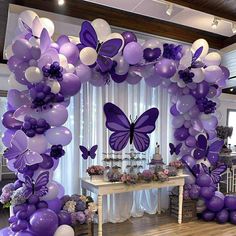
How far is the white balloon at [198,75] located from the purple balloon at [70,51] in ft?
5.36

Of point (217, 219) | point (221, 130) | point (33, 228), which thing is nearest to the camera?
point (33, 228)

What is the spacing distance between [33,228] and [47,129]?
3.17 feet

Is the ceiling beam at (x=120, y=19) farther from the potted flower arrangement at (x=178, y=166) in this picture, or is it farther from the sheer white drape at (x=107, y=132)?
the potted flower arrangement at (x=178, y=166)

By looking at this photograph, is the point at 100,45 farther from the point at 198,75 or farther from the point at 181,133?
the point at 181,133

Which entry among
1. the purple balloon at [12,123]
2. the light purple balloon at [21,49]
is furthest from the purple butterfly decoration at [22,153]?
the light purple balloon at [21,49]

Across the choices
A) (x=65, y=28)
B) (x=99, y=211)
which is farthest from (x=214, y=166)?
(x=65, y=28)

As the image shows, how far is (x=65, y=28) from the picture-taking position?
343 cm

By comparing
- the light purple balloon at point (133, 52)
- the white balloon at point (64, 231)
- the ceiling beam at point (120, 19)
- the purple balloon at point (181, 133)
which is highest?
the ceiling beam at point (120, 19)

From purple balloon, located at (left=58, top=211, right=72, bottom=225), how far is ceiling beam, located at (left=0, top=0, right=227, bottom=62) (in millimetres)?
2224

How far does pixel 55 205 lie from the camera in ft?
9.16

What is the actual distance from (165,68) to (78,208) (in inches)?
78.5

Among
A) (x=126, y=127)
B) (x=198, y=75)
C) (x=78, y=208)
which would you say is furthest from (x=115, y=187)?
(x=198, y=75)

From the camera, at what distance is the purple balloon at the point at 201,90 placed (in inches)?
148

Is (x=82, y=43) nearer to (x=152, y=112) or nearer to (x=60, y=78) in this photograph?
(x=60, y=78)
